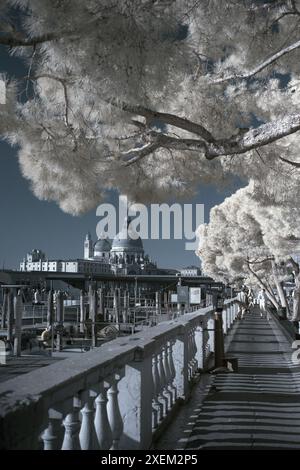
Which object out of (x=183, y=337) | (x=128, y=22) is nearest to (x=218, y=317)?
(x=183, y=337)

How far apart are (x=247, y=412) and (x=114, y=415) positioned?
224cm

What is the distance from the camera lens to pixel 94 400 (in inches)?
108

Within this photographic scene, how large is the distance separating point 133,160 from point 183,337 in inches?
79.5

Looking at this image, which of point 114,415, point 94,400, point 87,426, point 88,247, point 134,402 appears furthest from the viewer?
point 88,247

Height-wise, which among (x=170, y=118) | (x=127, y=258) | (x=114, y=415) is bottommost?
(x=114, y=415)

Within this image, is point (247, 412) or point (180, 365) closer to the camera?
point (247, 412)

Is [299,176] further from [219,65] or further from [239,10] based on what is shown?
[239,10]

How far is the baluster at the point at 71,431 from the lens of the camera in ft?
7.45

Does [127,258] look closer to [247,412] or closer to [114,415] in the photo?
[247,412]

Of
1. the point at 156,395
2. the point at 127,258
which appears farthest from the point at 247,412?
the point at 127,258

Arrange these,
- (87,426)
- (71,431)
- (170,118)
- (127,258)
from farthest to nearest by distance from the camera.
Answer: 1. (127,258)
2. (170,118)
3. (87,426)
4. (71,431)

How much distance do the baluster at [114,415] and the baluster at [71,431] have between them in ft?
2.12

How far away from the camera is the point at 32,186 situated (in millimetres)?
6008

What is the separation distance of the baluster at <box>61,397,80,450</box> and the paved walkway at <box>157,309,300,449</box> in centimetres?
164
